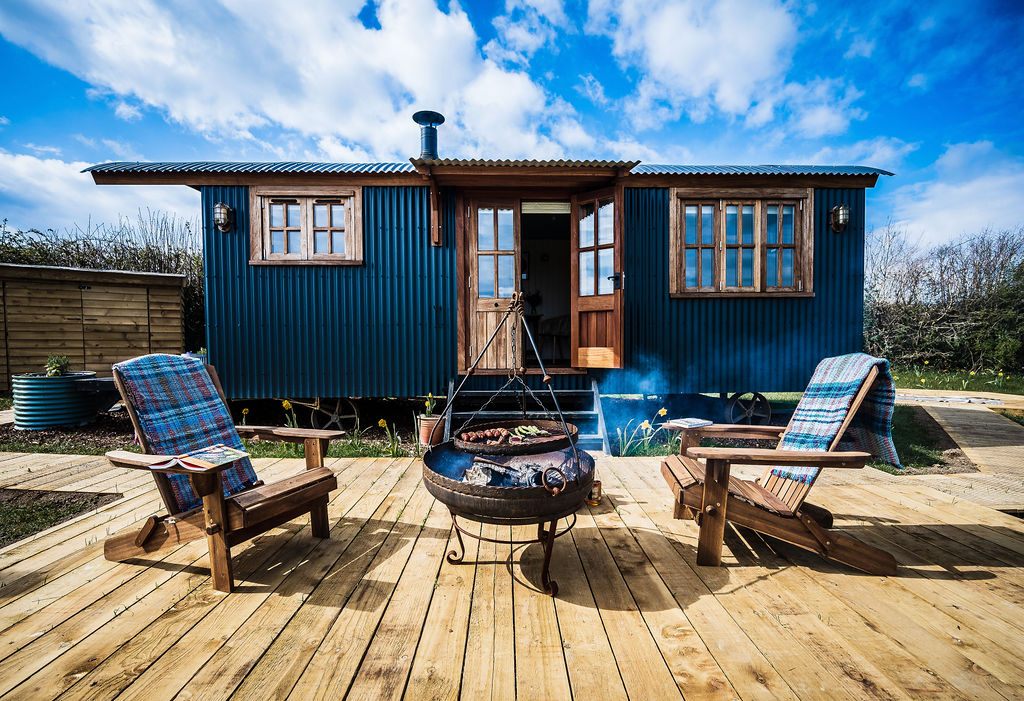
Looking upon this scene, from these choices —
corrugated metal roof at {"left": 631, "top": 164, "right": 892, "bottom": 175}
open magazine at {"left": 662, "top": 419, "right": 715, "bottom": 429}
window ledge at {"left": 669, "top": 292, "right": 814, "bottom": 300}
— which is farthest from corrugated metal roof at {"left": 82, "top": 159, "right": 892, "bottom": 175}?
open magazine at {"left": 662, "top": 419, "right": 715, "bottom": 429}

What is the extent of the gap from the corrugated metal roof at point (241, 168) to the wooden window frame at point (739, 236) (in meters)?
3.35

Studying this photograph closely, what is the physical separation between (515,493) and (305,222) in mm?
4716

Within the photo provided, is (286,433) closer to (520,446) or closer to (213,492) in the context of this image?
(213,492)

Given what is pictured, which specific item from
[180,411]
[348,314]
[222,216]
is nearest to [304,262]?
[348,314]

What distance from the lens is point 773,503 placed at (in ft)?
6.95

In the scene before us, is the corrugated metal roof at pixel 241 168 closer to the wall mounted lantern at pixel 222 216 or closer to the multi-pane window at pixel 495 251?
the wall mounted lantern at pixel 222 216

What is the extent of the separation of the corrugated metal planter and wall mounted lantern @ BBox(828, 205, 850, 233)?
990 cm

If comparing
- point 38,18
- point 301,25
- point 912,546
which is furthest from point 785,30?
point 38,18

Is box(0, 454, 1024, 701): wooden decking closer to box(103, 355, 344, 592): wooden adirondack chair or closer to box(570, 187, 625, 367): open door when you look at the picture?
box(103, 355, 344, 592): wooden adirondack chair

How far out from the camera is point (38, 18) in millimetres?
5309

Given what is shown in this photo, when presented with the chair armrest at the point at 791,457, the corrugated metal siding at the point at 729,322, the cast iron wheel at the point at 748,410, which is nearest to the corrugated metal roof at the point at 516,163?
the corrugated metal siding at the point at 729,322

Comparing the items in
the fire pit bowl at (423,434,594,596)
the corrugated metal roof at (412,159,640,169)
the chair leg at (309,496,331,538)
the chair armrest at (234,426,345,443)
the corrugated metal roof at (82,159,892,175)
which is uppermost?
the corrugated metal roof at (82,159,892,175)

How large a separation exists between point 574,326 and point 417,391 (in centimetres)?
214

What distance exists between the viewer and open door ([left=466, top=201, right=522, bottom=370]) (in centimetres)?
506
